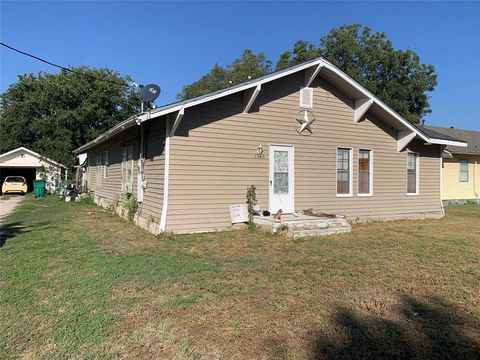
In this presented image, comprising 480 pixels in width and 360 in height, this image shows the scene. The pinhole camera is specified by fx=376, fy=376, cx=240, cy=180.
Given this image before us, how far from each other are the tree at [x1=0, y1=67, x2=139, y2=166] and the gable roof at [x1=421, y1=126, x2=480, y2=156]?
24.9 meters

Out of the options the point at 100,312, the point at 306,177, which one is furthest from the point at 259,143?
the point at 100,312

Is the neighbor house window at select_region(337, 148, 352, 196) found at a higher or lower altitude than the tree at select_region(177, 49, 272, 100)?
lower

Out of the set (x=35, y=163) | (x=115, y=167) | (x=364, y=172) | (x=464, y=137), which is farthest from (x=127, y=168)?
(x=464, y=137)

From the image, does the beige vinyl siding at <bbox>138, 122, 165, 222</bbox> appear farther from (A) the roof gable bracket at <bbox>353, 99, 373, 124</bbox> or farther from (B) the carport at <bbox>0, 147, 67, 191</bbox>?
(B) the carport at <bbox>0, 147, 67, 191</bbox>

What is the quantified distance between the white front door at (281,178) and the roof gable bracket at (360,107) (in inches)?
102

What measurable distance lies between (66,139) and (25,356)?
103 ft

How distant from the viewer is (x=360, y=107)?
11.3 m

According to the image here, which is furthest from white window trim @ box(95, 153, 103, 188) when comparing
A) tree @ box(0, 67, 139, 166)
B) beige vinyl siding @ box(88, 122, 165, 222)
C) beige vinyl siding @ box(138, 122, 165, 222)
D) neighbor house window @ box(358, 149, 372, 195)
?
tree @ box(0, 67, 139, 166)

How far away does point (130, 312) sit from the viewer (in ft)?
13.0

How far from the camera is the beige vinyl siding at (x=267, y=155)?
8.76 meters

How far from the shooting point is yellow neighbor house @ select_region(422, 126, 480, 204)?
767 inches

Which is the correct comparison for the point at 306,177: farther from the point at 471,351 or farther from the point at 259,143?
the point at 471,351

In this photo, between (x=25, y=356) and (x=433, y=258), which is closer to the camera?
(x=25, y=356)

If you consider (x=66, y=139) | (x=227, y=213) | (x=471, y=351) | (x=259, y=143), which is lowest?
(x=471, y=351)
